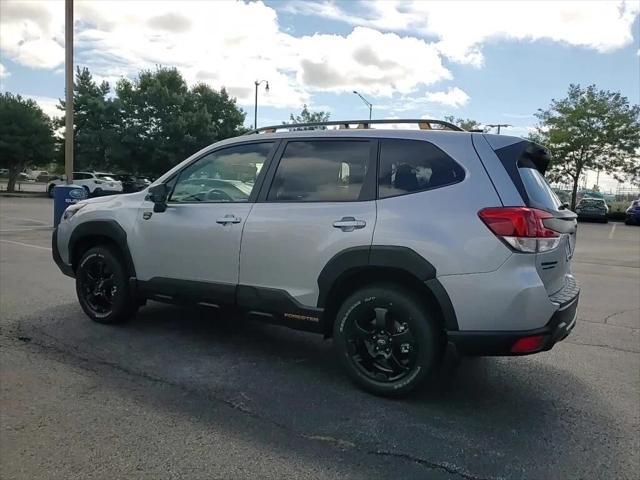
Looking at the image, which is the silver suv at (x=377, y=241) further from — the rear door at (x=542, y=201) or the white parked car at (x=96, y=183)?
the white parked car at (x=96, y=183)

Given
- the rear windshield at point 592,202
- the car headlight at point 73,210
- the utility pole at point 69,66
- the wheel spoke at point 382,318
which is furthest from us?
the rear windshield at point 592,202

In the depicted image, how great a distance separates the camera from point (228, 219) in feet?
14.3

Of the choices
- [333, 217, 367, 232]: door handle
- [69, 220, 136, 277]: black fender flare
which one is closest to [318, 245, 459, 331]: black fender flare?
[333, 217, 367, 232]: door handle

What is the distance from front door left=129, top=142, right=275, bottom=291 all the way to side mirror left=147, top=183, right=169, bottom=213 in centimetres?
5

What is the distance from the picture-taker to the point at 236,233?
4.29m

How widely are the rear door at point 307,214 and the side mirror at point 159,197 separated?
1.01m

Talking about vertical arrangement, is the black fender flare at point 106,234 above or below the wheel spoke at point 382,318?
above

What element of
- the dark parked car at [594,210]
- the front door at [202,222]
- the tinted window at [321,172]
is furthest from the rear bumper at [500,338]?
the dark parked car at [594,210]

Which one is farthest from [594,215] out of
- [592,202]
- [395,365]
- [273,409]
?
[273,409]

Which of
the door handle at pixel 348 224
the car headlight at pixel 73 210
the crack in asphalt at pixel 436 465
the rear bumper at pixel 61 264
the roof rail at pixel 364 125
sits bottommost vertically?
the crack in asphalt at pixel 436 465

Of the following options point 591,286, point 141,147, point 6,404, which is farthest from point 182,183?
point 141,147

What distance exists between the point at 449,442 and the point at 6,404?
2.79 m

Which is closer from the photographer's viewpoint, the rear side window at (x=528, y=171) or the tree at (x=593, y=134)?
the rear side window at (x=528, y=171)

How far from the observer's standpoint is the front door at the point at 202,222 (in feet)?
14.3
